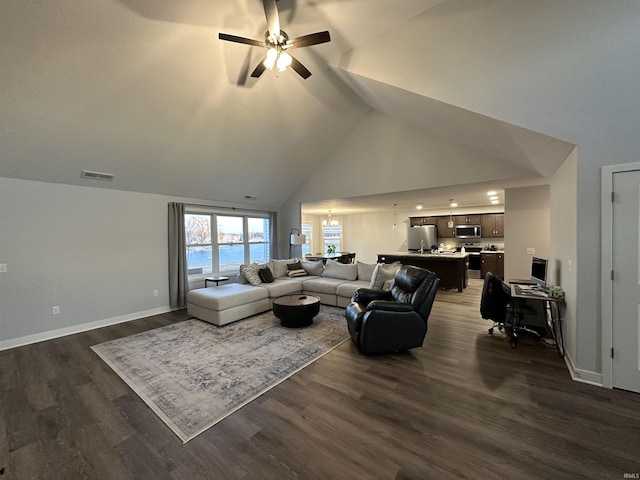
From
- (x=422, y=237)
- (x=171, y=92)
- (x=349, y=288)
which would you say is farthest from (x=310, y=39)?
(x=422, y=237)

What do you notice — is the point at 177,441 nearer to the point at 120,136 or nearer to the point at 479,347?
the point at 479,347

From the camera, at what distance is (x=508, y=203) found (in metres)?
5.35

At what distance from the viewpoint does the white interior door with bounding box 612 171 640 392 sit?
2.30m

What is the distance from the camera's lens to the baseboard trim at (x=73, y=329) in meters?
3.55

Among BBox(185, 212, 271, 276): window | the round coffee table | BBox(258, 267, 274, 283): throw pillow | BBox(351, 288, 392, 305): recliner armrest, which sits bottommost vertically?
the round coffee table

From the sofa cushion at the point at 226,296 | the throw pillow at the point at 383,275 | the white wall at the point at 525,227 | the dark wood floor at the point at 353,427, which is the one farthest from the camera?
the white wall at the point at 525,227

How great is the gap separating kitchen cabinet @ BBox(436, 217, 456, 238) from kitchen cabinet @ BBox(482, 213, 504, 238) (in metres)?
0.93

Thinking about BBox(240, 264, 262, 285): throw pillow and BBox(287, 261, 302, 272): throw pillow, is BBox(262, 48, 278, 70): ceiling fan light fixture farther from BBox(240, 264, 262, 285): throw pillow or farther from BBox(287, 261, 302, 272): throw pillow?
BBox(287, 261, 302, 272): throw pillow

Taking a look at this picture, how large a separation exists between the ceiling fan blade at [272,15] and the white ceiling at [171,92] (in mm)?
575

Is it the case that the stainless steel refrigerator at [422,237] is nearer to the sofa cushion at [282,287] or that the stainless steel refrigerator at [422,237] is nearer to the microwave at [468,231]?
the microwave at [468,231]

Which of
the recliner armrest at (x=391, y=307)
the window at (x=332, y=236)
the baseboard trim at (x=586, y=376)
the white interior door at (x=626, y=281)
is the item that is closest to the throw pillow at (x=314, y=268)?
the recliner armrest at (x=391, y=307)

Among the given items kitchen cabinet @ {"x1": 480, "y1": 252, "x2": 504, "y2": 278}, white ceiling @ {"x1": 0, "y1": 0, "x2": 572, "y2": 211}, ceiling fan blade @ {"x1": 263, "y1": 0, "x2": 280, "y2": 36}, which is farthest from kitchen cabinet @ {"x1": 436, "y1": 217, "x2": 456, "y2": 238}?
ceiling fan blade @ {"x1": 263, "y1": 0, "x2": 280, "y2": 36}

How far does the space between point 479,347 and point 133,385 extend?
400 cm

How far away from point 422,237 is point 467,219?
1.56m
